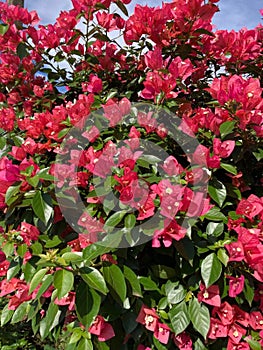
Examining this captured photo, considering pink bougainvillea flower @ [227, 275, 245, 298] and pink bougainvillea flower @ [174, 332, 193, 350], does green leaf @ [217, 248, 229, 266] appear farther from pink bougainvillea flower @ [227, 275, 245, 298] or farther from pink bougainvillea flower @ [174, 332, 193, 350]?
pink bougainvillea flower @ [174, 332, 193, 350]

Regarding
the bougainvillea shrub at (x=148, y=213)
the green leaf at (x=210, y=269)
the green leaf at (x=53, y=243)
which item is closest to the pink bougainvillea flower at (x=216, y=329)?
the bougainvillea shrub at (x=148, y=213)

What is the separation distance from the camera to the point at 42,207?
1.17 metres

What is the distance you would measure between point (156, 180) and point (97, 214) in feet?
0.81

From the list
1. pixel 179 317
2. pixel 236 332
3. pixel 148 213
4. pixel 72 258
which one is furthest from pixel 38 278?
pixel 236 332

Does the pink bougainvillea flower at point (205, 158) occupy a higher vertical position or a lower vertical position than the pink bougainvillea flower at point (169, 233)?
higher

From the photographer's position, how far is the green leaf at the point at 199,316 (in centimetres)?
117

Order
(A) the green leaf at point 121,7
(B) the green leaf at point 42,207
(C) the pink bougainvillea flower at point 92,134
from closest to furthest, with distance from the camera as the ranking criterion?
(B) the green leaf at point 42,207, (C) the pink bougainvillea flower at point 92,134, (A) the green leaf at point 121,7

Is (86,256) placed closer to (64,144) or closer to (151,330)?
(151,330)

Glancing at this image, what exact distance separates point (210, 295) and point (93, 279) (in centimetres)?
40

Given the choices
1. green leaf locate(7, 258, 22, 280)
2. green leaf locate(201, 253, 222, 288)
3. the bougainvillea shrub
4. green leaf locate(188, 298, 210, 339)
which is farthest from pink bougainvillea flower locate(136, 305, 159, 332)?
green leaf locate(7, 258, 22, 280)

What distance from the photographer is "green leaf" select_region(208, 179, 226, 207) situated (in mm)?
1223

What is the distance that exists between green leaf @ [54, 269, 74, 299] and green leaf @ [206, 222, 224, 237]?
456 mm

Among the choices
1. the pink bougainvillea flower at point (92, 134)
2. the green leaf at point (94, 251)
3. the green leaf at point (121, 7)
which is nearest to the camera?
the green leaf at point (94, 251)

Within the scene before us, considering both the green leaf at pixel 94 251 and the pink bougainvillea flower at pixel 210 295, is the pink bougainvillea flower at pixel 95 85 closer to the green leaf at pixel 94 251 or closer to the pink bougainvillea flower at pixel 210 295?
the green leaf at pixel 94 251
